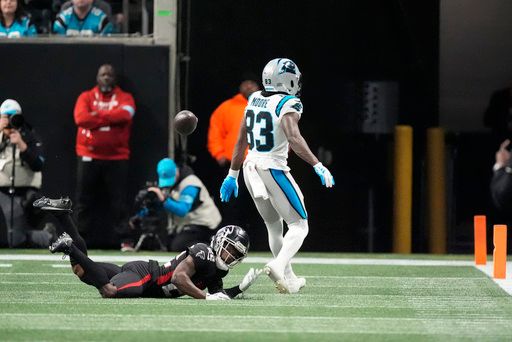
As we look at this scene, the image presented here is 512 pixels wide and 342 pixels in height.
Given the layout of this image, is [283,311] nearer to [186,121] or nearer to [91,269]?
[91,269]

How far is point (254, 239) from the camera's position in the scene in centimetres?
1744

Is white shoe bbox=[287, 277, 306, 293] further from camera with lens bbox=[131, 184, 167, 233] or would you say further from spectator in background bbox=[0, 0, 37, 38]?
spectator in background bbox=[0, 0, 37, 38]

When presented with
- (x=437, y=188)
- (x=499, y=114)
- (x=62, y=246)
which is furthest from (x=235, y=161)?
(x=499, y=114)

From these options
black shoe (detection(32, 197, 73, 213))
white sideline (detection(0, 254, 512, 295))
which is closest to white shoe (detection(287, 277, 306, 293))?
black shoe (detection(32, 197, 73, 213))

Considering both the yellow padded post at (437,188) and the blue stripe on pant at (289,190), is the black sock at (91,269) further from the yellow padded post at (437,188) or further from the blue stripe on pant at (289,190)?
the yellow padded post at (437,188)

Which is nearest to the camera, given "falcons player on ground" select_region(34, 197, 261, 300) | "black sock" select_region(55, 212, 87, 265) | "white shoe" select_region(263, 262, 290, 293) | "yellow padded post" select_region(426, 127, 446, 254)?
"falcons player on ground" select_region(34, 197, 261, 300)

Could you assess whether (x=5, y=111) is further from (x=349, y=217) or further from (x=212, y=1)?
(x=349, y=217)

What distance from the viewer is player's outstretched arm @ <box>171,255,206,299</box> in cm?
950

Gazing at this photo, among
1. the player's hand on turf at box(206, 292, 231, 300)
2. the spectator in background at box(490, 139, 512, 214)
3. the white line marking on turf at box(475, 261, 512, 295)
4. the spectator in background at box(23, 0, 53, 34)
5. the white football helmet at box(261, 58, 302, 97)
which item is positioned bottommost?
the white line marking on turf at box(475, 261, 512, 295)

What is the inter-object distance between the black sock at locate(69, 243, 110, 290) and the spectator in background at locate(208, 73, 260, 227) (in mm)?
6394

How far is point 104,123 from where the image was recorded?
619 inches

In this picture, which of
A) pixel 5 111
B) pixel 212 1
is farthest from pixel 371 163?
pixel 5 111

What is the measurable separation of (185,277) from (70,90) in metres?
7.36

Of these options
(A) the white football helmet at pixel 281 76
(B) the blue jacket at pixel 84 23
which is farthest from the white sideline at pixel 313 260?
(A) the white football helmet at pixel 281 76
